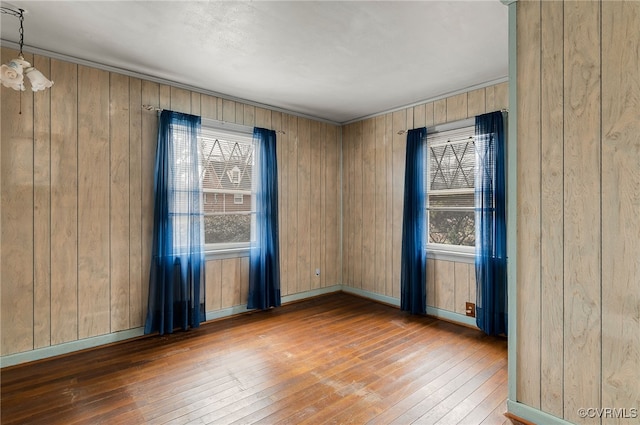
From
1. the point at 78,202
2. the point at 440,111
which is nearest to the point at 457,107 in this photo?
the point at 440,111

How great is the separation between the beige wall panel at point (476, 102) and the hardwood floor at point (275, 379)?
2507 millimetres

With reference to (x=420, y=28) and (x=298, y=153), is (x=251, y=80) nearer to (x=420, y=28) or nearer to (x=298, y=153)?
(x=298, y=153)

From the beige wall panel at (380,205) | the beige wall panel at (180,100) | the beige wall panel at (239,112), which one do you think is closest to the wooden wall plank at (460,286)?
the beige wall panel at (380,205)

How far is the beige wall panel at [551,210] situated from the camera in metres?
1.91

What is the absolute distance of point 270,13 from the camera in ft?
7.43

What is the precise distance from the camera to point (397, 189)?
442 cm

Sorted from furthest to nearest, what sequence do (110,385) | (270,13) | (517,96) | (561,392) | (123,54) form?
(123,54)
(110,385)
(270,13)
(517,96)
(561,392)

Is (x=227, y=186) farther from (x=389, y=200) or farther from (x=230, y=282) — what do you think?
(x=389, y=200)

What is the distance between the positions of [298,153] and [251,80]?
145 cm

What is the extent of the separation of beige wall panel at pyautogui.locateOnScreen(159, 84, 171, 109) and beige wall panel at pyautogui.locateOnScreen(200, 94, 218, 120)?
36 cm

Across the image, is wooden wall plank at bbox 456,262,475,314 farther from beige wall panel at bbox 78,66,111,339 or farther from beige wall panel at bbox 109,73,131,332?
beige wall panel at bbox 78,66,111,339

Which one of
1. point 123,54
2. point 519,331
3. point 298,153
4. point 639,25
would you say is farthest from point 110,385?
point 639,25

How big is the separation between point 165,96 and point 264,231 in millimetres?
Answer: 1971

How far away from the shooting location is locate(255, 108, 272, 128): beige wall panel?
428 cm
